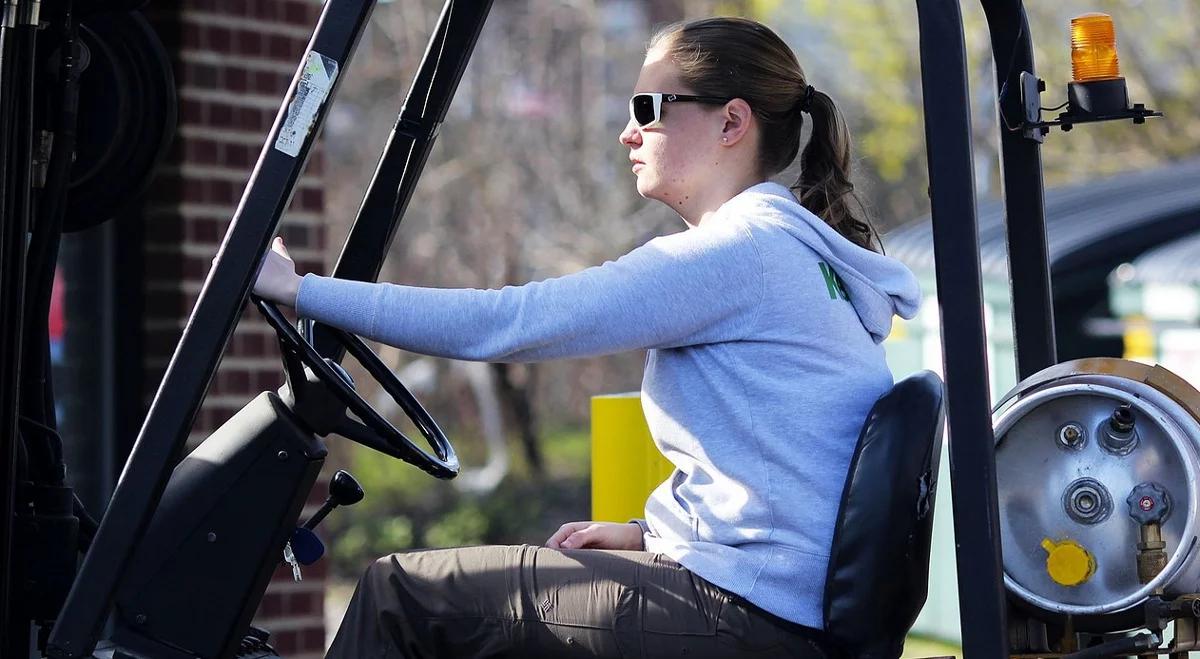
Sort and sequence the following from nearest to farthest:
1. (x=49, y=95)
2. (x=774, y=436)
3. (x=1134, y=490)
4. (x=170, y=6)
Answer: (x=774, y=436)
(x=1134, y=490)
(x=49, y=95)
(x=170, y=6)

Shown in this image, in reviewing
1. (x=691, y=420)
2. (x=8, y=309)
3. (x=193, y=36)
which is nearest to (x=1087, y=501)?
(x=691, y=420)

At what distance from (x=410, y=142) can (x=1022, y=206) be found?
1292 millimetres

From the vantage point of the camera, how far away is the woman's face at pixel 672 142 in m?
2.95

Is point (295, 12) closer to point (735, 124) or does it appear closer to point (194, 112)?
point (194, 112)

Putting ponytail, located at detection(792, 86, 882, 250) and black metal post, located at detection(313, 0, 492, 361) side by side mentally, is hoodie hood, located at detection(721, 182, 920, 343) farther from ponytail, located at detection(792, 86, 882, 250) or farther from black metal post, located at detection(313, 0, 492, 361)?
black metal post, located at detection(313, 0, 492, 361)

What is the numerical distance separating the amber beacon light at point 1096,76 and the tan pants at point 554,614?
4.28 ft

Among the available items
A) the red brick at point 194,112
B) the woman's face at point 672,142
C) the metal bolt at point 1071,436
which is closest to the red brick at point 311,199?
the red brick at point 194,112

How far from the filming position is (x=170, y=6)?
5.48 meters

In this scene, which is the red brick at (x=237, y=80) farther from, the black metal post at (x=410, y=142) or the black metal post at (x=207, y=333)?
the black metal post at (x=207, y=333)

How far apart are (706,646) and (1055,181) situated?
1595 cm

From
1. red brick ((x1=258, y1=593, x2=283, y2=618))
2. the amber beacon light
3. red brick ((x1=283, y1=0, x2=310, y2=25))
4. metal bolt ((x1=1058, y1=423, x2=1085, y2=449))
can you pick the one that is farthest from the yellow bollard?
red brick ((x1=283, y1=0, x2=310, y2=25))

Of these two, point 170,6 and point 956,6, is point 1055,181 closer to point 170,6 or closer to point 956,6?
point 170,6

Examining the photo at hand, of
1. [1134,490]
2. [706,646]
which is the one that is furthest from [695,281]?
[1134,490]

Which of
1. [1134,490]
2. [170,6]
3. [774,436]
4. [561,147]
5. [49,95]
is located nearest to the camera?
[774,436]
